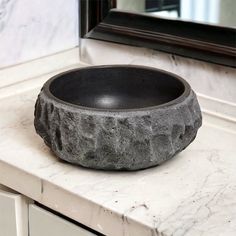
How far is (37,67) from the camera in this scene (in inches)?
38.9

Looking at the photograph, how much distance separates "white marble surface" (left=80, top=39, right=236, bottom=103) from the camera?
2.85 feet

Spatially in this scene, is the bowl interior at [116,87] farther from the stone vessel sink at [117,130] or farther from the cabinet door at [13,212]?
the cabinet door at [13,212]

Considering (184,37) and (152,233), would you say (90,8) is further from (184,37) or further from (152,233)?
(152,233)

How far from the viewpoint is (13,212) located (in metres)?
0.73

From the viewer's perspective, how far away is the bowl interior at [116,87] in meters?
0.79

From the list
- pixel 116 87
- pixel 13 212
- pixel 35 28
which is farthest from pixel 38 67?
pixel 13 212

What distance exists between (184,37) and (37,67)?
27cm

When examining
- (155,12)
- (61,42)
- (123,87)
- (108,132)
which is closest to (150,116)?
(108,132)

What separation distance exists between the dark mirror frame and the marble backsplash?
1.2 inches

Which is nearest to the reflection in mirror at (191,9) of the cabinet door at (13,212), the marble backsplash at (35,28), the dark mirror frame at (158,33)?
the dark mirror frame at (158,33)

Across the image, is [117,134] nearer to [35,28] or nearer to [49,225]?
[49,225]

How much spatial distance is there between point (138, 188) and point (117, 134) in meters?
0.07

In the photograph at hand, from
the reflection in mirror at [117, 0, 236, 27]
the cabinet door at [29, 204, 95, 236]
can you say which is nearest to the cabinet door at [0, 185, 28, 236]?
the cabinet door at [29, 204, 95, 236]

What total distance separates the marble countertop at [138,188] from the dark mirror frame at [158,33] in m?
0.14
